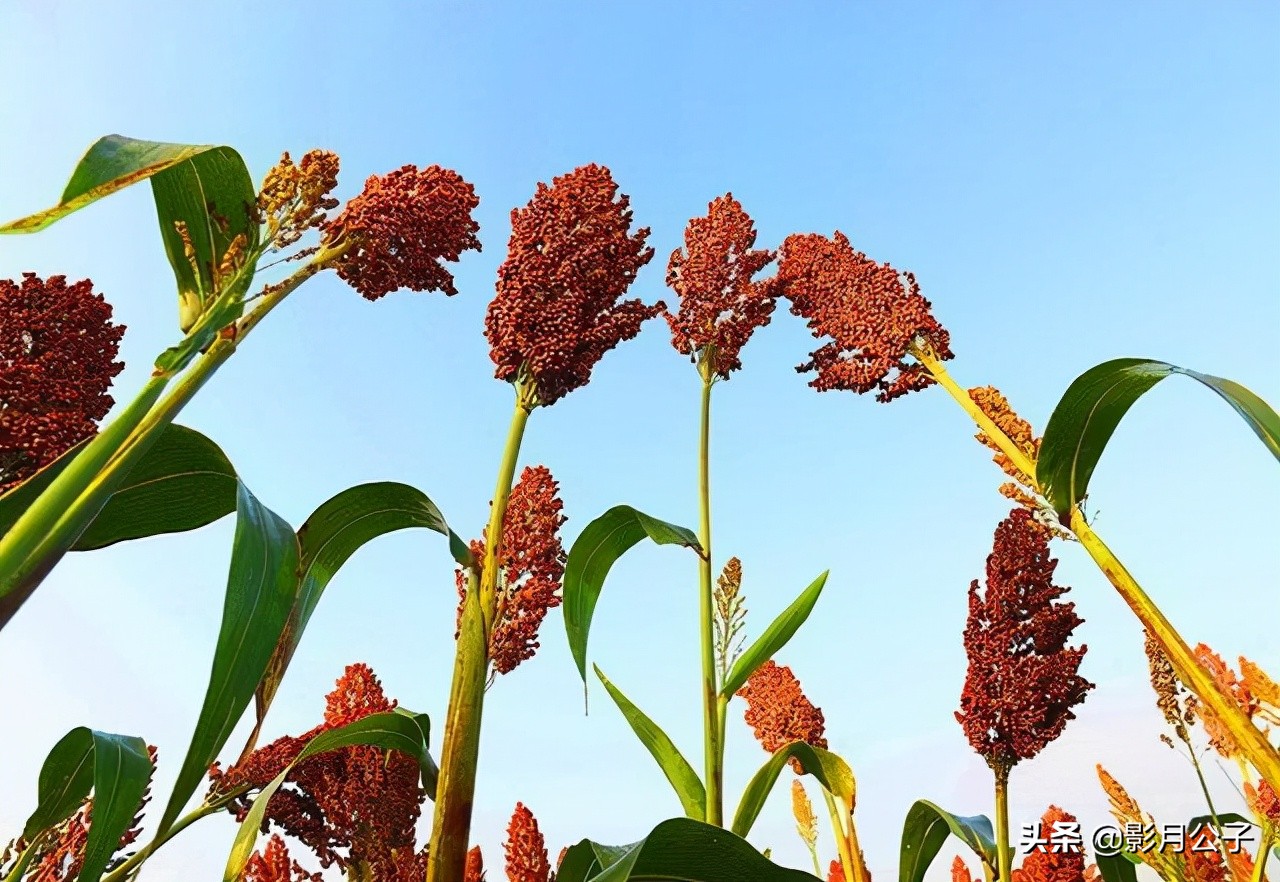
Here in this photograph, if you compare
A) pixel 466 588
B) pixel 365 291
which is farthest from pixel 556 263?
pixel 466 588

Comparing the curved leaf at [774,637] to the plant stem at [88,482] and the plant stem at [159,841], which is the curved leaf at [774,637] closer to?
the plant stem at [159,841]

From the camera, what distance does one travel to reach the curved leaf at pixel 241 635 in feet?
3.32

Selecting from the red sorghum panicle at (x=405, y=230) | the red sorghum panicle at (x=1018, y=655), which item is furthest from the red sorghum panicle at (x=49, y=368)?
the red sorghum panicle at (x=1018, y=655)

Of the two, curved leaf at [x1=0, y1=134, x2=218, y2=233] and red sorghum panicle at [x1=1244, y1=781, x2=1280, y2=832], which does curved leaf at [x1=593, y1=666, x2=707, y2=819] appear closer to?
curved leaf at [x1=0, y1=134, x2=218, y2=233]

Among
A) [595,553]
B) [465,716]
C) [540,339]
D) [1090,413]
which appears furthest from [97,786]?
[1090,413]

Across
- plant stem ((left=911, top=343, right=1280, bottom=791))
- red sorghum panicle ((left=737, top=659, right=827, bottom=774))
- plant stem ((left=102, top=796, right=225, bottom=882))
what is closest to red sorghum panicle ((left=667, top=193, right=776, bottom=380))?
plant stem ((left=911, top=343, right=1280, bottom=791))

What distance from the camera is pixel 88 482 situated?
1.03 m

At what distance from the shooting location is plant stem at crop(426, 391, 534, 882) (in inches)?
52.8

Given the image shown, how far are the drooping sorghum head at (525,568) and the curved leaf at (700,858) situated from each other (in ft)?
1.94

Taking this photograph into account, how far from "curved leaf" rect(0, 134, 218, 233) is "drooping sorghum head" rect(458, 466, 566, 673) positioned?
833 millimetres

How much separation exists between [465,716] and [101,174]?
0.92 meters

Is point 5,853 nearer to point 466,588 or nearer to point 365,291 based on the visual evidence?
point 466,588

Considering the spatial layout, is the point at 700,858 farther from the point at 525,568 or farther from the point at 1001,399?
the point at 1001,399

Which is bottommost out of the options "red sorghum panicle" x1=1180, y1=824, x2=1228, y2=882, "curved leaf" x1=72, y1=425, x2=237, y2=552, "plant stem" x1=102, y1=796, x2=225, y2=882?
"plant stem" x1=102, y1=796, x2=225, y2=882
